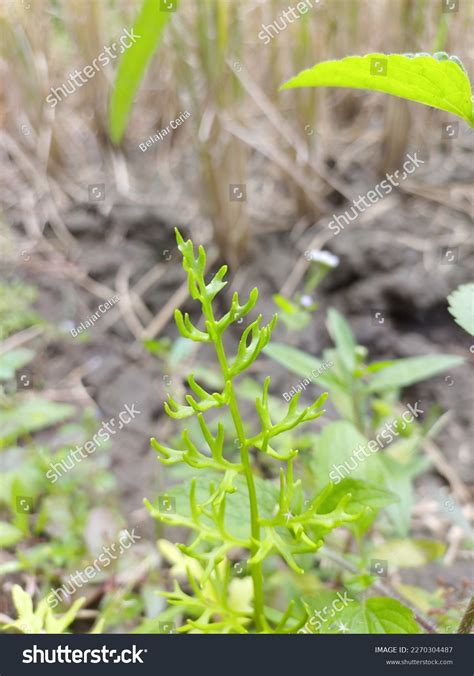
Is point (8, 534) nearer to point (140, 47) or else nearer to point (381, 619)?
point (381, 619)

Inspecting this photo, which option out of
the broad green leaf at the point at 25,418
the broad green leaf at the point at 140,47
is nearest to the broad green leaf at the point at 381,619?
the broad green leaf at the point at 25,418

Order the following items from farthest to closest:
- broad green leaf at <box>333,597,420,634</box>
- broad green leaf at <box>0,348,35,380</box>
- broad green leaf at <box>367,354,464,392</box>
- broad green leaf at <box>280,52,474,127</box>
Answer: broad green leaf at <box>0,348,35,380</box> → broad green leaf at <box>367,354,464,392</box> → broad green leaf at <box>333,597,420,634</box> → broad green leaf at <box>280,52,474,127</box>

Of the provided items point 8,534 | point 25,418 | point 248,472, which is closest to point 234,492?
point 248,472

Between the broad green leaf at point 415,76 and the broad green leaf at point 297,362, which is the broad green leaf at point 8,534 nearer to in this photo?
the broad green leaf at point 297,362

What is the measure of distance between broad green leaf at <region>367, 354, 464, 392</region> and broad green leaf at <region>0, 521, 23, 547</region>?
0.47 m

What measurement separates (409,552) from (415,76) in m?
0.58

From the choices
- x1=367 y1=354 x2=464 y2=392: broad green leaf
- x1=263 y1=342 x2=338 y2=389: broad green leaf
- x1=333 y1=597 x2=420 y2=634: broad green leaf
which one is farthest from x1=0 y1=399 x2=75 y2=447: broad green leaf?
x1=333 y1=597 x2=420 y2=634: broad green leaf

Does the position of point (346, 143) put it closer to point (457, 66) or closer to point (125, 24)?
point (125, 24)

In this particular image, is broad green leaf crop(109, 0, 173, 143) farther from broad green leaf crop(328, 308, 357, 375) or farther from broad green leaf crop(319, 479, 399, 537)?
broad green leaf crop(319, 479, 399, 537)

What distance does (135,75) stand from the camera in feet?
3.26

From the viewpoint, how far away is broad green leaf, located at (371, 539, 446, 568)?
0.82 metres
